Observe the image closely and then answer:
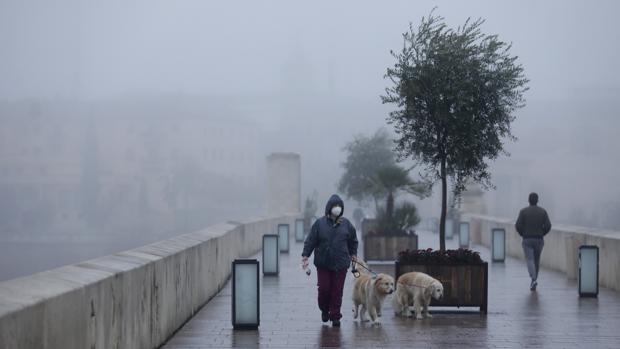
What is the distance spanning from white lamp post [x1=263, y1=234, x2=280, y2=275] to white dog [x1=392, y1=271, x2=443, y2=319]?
6986 mm

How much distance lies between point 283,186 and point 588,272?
32.0m

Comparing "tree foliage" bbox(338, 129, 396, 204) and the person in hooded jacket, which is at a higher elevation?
"tree foliage" bbox(338, 129, 396, 204)

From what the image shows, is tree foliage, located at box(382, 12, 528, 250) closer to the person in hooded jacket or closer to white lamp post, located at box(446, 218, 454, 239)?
the person in hooded jacket

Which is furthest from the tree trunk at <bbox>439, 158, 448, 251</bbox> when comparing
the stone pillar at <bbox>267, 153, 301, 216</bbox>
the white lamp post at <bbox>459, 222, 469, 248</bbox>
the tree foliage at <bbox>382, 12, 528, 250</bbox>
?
the stone pillar at <bbox>267, 153, 301, 216</bbox>

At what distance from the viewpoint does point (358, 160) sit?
50875 millimetres

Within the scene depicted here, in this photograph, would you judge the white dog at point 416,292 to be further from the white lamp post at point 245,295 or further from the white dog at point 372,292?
the white lamp post at point 245,295

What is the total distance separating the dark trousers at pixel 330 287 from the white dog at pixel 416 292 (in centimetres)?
117

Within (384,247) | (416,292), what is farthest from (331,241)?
(384,247)

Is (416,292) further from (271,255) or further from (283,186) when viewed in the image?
(283,186)

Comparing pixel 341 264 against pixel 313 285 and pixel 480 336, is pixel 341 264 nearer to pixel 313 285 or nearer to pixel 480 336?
pixel 480 336

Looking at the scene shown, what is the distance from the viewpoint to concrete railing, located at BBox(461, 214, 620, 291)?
54.6 feet

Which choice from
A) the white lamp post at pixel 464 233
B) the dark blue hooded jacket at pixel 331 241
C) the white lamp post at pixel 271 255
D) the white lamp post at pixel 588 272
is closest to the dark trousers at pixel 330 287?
the dark blue hooded jacket at pixel 331 241

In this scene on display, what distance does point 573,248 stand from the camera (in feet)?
62.9

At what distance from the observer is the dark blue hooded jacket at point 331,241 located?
11703 mm
